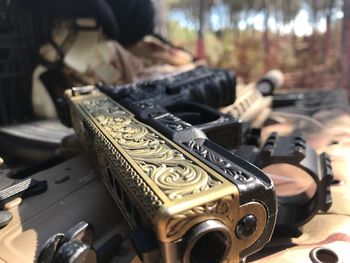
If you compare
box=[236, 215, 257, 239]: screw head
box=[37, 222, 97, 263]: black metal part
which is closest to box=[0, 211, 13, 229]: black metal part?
box=[37, 222, 97, 263]: black metal part

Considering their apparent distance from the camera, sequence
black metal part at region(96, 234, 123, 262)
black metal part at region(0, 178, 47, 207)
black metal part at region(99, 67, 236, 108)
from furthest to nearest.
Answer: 1. black metal part at region(99, 67, 236, 108)
2. black metal part at region(0, 178, 47, 207)
3. black metal part at region(96, 234, 123, 262)

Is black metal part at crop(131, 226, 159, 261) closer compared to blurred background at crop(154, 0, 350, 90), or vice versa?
black metal part at crop(131, 226, 159, 261)

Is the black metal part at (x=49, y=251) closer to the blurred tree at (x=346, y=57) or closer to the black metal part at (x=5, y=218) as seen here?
the black metal part at (x=5, y=218)

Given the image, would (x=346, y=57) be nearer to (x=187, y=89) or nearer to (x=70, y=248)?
(x=187, y=89)

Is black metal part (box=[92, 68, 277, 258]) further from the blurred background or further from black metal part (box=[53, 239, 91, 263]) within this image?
the blurred background

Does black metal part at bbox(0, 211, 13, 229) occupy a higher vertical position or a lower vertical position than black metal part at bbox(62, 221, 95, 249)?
lower

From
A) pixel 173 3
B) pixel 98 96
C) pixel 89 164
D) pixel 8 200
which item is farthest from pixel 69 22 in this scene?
pixel 173 3

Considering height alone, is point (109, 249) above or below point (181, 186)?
below

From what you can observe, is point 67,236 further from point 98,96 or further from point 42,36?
point 42,36

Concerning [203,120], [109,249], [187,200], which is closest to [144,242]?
[187,200]

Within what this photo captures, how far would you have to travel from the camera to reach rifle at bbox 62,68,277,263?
455 millimetres

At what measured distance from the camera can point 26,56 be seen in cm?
154

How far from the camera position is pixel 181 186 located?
491 mm

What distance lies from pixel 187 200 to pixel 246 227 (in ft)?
0.35
